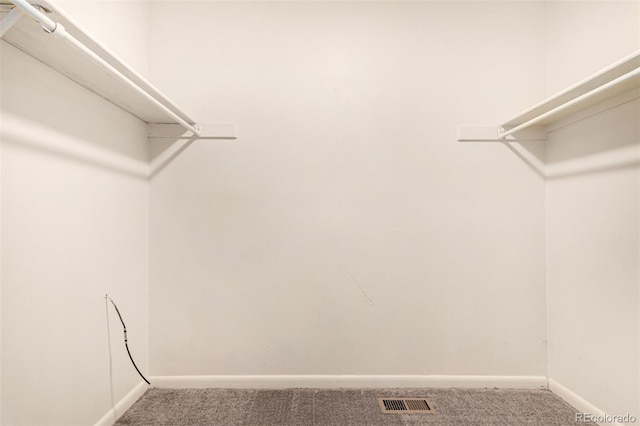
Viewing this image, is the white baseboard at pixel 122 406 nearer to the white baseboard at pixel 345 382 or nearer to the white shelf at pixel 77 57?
the white baseboard at pixel 345 382

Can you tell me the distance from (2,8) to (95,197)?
27.7 inches

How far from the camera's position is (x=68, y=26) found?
92cm

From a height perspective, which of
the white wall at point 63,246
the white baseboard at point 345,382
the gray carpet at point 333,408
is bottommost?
the gray carpet at point 333,408

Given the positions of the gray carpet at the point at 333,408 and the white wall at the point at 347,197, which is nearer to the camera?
the gray carpet at the point at 333,408

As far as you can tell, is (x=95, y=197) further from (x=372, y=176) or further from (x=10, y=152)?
(x=372, y=176)

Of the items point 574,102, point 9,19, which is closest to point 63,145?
point 9,19

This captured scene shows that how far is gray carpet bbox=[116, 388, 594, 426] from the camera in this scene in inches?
55.8

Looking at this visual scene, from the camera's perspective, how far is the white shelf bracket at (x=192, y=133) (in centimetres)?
174

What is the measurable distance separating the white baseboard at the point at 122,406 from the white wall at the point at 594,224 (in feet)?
7.52

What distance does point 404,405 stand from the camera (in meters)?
1.53

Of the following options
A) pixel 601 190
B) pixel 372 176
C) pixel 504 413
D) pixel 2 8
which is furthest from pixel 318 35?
pixel 504 413

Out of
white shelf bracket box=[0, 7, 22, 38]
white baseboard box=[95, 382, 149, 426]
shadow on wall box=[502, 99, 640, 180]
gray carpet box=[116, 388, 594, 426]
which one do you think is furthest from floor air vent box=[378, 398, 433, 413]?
white shelf bracket box=[0, 7, 22, 38]

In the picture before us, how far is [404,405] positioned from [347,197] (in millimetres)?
1143

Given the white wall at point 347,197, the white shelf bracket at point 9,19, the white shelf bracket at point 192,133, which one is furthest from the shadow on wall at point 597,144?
the white shelf bracket at point 9,19
